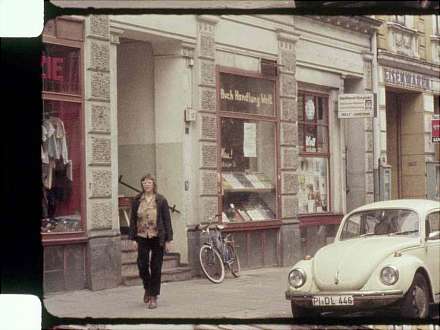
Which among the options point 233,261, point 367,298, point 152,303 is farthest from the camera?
point 233,261

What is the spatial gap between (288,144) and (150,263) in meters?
0.73

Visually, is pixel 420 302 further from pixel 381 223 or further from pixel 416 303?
pixel 381 223

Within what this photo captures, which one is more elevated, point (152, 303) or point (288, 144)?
point (288, 144)

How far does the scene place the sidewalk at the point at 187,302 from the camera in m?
3.12

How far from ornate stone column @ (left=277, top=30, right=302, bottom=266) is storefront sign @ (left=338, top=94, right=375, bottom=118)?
184mm

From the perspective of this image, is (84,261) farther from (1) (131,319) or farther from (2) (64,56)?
(2) (64,56)

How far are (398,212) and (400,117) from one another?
0.39 meters

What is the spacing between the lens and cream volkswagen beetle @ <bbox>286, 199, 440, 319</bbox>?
10.0 ft

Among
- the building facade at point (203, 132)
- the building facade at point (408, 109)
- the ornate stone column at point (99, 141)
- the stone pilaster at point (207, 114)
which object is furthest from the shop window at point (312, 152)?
the ornate stone column at point (99, 141)

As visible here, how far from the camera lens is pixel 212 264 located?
3.16 metres

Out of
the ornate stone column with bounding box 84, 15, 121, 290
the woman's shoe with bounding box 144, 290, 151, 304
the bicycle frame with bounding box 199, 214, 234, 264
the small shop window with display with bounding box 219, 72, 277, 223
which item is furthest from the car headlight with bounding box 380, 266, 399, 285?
the ornate stone column with bounding box 84, 15, 121, 290

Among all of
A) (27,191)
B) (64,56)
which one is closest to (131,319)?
(27,191)

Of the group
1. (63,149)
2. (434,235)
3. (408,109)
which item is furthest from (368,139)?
(63,149)

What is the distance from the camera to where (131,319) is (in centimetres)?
315
